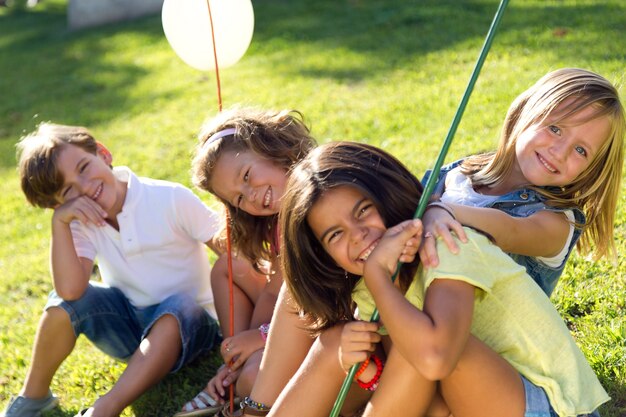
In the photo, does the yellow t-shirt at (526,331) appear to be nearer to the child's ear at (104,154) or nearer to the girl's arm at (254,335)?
the girl's arm at (254,335)

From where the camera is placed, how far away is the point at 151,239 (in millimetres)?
3232

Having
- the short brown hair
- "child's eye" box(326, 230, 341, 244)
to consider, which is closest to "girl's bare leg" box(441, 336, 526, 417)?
"child's eye" box(326, 230, 341, 244)

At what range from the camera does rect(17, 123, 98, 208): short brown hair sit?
318 centimetres

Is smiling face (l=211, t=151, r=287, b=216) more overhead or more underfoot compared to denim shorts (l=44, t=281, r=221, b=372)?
more overhead

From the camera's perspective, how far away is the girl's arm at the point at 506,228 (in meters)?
2.09

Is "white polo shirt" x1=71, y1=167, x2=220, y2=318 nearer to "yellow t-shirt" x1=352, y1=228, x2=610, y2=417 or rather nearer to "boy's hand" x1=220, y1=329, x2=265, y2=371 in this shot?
"boy's hand" x1=220, y1=329, x2=265, y2=371

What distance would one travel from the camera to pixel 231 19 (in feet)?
10.6

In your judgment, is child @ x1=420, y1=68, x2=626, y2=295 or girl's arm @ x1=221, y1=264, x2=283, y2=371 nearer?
child @ x1=420, y1=68, x2=626, y2=295

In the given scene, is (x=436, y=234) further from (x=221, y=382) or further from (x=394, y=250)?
(x=221, y=382)

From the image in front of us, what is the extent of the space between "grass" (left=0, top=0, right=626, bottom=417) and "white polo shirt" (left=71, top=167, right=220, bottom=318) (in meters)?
0.34

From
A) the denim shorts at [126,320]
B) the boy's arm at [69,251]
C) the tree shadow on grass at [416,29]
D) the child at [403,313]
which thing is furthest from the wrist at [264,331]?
the tree shadow on grass at [416,29]

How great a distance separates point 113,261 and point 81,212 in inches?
9.8

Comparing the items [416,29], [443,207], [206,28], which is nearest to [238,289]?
[206,28]

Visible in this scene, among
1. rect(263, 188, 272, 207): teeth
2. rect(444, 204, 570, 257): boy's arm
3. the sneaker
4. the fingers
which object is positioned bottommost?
the sneaker
